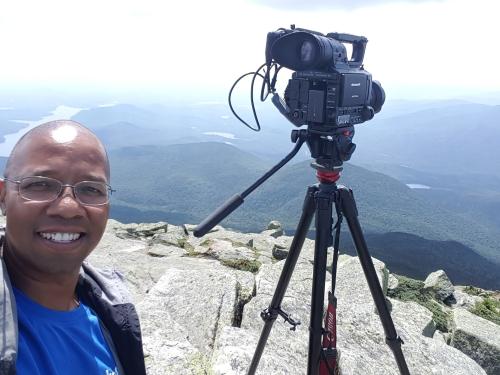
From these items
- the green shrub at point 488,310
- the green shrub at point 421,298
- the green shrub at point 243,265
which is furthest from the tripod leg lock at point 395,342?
the green shrub at point 488,310

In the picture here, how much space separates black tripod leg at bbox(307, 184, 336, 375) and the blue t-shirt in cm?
167

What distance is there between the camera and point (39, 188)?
1957 mm

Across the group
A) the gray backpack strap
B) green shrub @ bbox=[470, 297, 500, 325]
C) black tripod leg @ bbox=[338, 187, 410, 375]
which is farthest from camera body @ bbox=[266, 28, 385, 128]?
green shrub @ bbox=[470, 297, 500, 325]

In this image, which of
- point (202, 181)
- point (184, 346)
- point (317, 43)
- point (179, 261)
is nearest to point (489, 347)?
point (184, 346)

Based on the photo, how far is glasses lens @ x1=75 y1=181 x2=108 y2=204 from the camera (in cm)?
204

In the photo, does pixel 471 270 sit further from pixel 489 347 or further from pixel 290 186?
pixel 290 186

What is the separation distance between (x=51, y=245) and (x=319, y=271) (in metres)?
2.07

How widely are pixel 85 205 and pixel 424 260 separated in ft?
141

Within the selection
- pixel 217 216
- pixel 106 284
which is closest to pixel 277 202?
pixel 217 216

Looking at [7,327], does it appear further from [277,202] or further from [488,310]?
[277,202]

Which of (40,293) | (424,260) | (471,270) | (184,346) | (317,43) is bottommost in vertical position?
(471,270)

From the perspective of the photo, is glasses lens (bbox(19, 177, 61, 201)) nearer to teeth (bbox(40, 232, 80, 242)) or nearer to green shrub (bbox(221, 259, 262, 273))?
teeth (bbox(40, 232, 80, 242))

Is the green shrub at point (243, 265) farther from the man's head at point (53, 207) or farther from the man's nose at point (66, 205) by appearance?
the man's nose at point (66, 205)

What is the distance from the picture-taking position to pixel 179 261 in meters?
9.84
